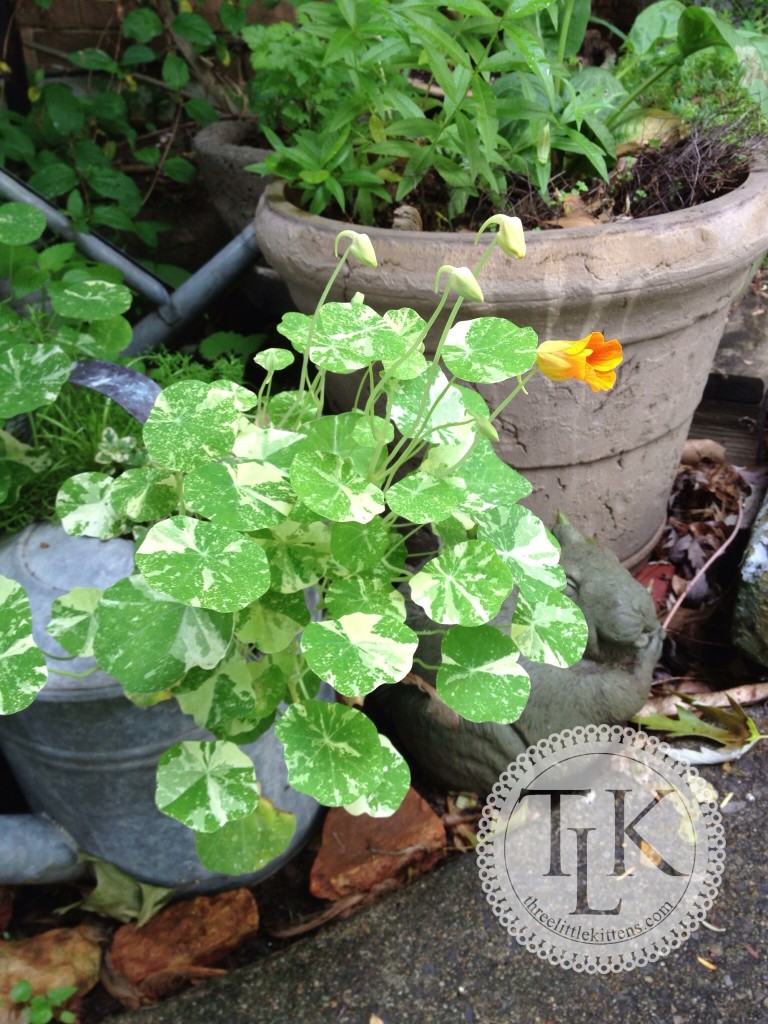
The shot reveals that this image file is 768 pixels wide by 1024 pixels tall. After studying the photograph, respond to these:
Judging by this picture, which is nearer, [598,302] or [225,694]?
[225,694]

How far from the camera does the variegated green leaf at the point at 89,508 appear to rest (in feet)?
3.13

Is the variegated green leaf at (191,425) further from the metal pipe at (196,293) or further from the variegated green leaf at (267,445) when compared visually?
the metal pipe at (196,293)

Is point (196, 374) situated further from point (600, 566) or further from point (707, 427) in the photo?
point (707, 427)

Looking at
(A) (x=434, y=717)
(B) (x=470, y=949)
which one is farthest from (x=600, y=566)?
(B) (x=470, y=949)

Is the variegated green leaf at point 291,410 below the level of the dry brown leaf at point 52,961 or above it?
above

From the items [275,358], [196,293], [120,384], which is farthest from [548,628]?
[196,293]

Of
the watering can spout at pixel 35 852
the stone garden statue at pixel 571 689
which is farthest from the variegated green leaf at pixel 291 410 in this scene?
the watering can spout at pixel 35 852

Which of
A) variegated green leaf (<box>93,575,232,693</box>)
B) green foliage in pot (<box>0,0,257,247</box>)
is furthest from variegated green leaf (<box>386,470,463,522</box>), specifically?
green foliage in pot (<box>0,0,257,247</box>)

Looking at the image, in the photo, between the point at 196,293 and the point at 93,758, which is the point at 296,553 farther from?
the point at 196,293

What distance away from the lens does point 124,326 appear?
4.17 feet

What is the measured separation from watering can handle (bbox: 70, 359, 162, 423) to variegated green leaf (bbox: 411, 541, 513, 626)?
389 mm

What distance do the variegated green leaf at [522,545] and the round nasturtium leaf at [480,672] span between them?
69mm

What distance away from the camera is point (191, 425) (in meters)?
0.86

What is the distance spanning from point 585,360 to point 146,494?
464 millimetres
